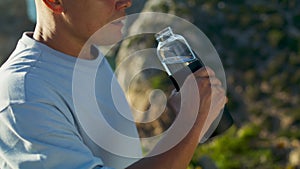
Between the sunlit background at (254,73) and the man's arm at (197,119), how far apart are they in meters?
4.07

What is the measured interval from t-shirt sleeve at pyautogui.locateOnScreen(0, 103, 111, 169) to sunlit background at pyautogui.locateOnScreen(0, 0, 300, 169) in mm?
4224

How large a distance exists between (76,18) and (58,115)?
1.06ft

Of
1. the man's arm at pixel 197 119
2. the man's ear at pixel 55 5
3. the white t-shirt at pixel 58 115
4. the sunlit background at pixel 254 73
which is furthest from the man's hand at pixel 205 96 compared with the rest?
the sunlit background at pixel 254 73

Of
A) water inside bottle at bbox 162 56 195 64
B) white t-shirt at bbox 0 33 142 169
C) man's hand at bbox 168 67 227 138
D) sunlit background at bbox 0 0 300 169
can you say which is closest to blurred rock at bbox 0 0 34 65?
sunlit background at bbox 0 0 300 169

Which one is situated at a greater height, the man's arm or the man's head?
the man's head

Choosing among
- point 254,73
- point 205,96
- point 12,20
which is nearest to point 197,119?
point 205,96

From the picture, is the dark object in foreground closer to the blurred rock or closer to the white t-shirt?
the white t-shirt

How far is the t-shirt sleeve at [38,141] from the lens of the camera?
157 centimetres

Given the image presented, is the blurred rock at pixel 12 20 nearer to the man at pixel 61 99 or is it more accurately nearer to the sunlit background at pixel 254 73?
the sunlit background at pixel 254 73

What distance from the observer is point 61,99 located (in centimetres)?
171

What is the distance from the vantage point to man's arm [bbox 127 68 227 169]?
66.2 inches

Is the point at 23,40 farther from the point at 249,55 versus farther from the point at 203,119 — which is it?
the point at 249,55

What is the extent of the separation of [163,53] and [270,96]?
4810 mm

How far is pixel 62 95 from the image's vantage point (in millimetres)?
1716
